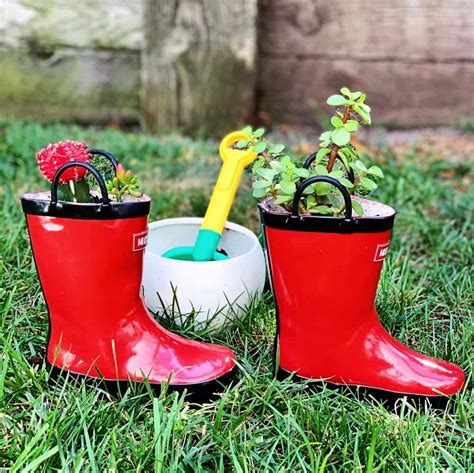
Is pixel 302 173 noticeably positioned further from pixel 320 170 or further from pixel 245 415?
pixel 245 415

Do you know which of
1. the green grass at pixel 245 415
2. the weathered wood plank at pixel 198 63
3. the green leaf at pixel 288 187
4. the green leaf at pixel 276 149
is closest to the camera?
the green grass at pixel 245 415

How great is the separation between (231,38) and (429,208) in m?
1.16

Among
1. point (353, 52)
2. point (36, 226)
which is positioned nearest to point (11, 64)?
point (353, 52)

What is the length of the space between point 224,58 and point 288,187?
182 cm

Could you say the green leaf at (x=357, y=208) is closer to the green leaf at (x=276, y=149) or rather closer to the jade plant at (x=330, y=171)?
the jade plant at (x=330, y=171)

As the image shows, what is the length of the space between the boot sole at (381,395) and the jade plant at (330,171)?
0.26m

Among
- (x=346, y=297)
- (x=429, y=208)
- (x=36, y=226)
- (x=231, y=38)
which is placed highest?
(x=231, y=38)

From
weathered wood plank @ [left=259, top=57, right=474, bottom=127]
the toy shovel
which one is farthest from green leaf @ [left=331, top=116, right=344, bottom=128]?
weathered wood plank @ [left=259, top=57, right=474, bottom=127]

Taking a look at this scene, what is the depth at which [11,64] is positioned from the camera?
278 cm

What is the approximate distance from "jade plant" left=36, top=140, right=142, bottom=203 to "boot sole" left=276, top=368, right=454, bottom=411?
1.21ft

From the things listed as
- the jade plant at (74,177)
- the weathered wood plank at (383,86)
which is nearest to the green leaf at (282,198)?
the jade plant at (74,177)

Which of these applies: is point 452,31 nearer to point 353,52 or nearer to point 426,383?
point 353,52

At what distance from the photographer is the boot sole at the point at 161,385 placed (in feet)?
3.31

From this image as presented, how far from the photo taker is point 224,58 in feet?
8.85
